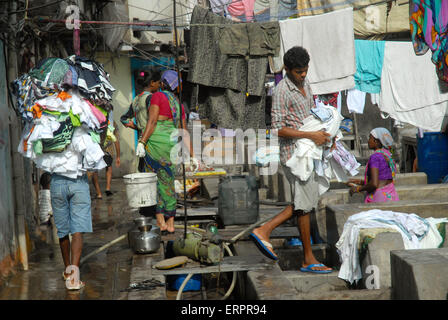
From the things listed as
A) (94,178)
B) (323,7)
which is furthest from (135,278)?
(94,178)

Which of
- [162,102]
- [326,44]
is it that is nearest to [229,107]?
[162,102]

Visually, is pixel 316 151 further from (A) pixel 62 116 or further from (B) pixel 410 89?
(B) pixel 410 89

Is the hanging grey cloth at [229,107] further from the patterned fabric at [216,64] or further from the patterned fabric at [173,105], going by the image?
the patterned fabric at [173,105]

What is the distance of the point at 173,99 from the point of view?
23.1ft

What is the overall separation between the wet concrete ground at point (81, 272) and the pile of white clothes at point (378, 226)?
214 centimetres

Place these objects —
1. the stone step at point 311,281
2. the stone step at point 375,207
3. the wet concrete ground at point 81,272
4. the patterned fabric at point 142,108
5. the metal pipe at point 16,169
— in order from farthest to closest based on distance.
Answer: the patterned fabric at point 142,108
the metal pipe at point 16,169
the stone step at point 375,207
the stone step at point 311,281
the wet concrete ground at point 81,272

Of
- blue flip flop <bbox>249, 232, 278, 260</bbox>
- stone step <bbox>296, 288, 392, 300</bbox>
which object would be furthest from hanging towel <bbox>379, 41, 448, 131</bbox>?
stone step <bbox>296, 288, 392, 300</bbox>

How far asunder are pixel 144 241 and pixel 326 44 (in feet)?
13.2

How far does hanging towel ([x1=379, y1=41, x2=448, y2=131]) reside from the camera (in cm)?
947

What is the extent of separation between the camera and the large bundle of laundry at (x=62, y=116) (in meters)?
5.16

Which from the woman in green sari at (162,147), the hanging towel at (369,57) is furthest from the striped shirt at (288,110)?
the hanging towel at (369,57)

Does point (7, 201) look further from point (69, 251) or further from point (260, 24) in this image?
point (260, 24)

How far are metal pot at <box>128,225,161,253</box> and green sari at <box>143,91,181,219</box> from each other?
2.71ft

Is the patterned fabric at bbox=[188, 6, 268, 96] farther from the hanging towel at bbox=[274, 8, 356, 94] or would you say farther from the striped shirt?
the striped shirt
